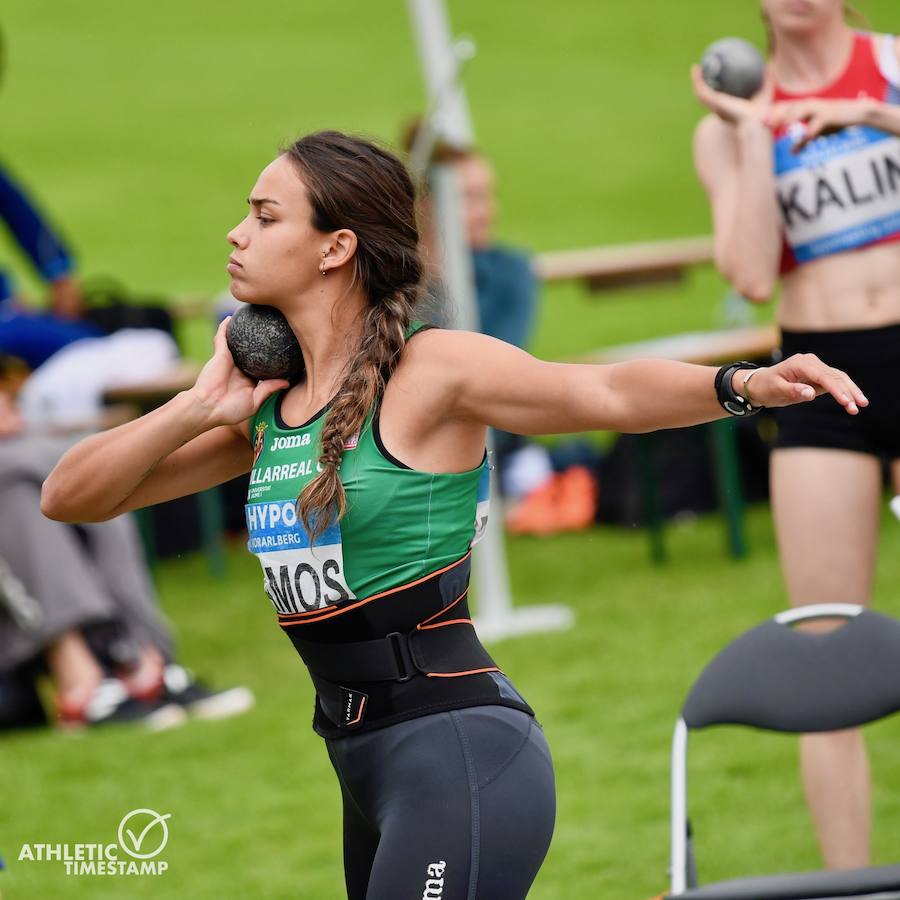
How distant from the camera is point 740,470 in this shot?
9172 mm

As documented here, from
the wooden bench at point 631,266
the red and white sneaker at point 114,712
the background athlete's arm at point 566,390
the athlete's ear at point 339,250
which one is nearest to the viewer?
the background athlete's arm at point 566,390

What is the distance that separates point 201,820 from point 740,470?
15.0 feet

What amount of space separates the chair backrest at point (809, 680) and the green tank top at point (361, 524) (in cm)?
88

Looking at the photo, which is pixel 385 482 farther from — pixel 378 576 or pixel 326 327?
pixel 326 327

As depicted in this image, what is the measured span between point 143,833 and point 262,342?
2.72m

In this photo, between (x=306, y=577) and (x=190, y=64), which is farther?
(x=190, y=64)

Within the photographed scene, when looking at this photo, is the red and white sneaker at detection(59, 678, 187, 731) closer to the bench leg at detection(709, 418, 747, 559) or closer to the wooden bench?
the bench leg at detection(709, 418, 747, 559)

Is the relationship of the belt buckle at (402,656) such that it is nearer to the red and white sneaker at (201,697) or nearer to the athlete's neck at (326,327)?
the athlete's neck at (326,327)

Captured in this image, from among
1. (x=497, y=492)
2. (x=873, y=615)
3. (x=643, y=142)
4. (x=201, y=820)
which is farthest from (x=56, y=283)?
(x=643, y=142)

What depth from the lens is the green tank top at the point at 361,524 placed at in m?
2.89

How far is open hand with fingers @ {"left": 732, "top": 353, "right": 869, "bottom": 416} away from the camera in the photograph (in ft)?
8.37

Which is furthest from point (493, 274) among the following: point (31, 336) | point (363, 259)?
point (363, 259)

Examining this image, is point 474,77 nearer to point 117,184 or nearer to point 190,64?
point 190,64
